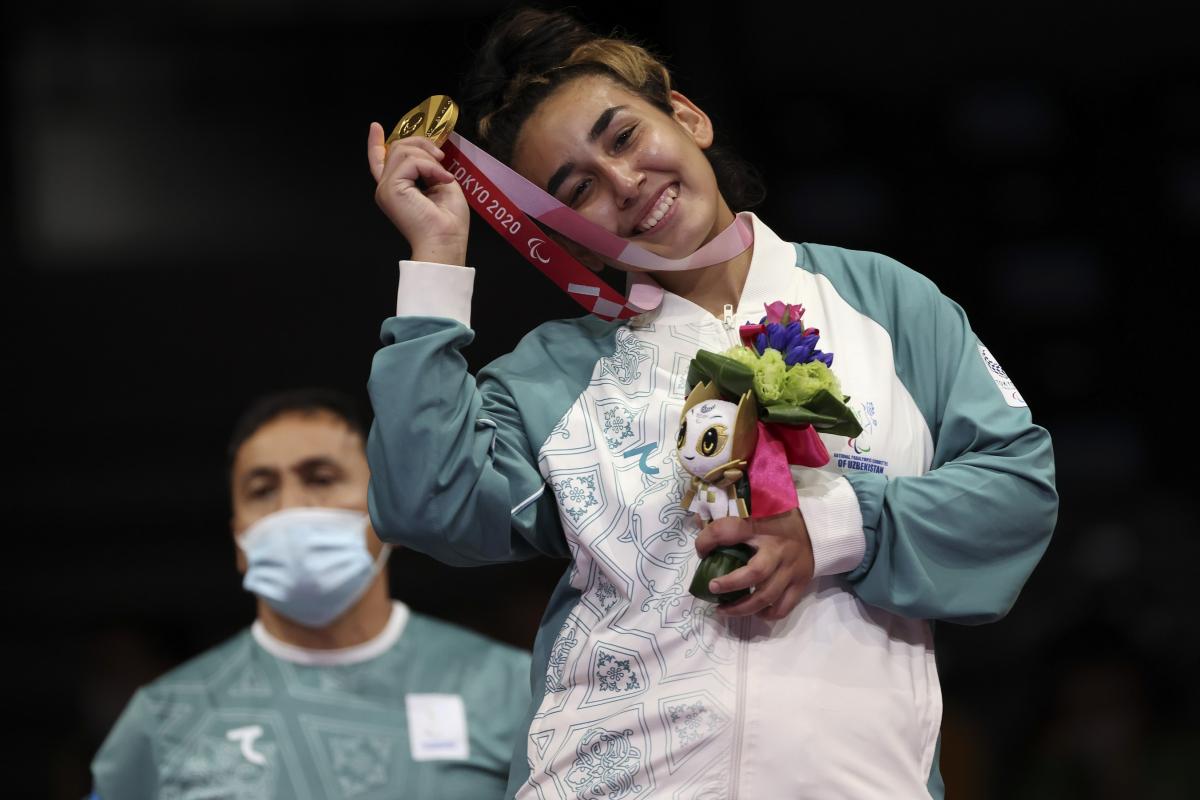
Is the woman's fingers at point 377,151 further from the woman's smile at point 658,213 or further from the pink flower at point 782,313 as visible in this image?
the pink flower at point 782,313

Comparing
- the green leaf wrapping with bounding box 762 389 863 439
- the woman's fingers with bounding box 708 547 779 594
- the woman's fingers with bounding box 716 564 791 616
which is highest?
the green leaf wrapping with bounding box 762 389 863 439

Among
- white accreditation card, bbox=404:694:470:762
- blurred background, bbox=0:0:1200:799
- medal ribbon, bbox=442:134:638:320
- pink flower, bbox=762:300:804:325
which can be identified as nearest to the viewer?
pink flower, bbox=762:300:804:325

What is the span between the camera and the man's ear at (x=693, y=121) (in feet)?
6.87

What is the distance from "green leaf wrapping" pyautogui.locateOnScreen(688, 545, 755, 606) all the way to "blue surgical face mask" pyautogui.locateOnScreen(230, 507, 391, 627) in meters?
1.53

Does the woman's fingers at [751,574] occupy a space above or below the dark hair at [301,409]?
above

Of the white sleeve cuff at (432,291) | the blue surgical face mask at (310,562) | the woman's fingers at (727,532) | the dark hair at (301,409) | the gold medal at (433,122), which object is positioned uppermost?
the gold medal at (433,122)

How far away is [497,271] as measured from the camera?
174 inches

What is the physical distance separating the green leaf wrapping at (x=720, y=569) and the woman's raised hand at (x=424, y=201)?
0.49 meters

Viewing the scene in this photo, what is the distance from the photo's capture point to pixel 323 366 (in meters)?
4.51

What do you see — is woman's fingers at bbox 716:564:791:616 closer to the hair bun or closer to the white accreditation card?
the hair bun

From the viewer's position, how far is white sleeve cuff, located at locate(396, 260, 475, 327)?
1774 mm

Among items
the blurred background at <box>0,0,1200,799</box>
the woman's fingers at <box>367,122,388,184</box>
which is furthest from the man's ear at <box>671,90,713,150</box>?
the blurred background at <box>0,0,1200,799</box>

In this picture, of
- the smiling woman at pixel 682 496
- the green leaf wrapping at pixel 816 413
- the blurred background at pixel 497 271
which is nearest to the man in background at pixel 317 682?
the blurred background at pixel 497 271

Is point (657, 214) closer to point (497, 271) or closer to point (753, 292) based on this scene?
point (753, 292)
